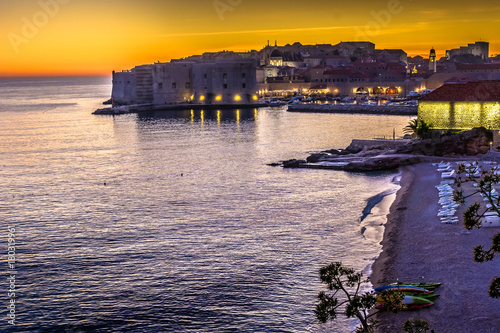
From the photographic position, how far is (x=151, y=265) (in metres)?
16.3

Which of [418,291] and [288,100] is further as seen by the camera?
[288,100]

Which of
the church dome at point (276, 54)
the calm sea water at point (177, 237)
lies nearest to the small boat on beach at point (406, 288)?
the calm sea water at point (177, 237)

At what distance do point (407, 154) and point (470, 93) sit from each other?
18.9ft

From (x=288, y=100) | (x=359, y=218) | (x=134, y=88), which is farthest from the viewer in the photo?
(x=288, y=100)

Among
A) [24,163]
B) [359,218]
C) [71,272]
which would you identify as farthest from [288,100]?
[71,272]

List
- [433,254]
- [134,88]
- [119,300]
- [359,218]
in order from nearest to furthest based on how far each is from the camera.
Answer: [119,300], [433,254], [359,218], [134,88]

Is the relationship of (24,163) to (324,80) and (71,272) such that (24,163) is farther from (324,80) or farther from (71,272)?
(324,80)

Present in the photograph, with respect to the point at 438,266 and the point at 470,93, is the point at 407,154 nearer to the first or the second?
the point at 470,93

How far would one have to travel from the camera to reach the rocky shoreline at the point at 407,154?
31.0 metres

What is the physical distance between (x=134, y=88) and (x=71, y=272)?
76.6 m

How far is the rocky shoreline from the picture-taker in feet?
102

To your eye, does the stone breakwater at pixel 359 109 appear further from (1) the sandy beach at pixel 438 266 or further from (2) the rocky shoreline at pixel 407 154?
(1) the sandy beach at pixel 438 266

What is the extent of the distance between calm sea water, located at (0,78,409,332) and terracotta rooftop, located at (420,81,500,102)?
28.0 ft

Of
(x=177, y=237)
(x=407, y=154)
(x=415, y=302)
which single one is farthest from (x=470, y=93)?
(x=415, y=302)
